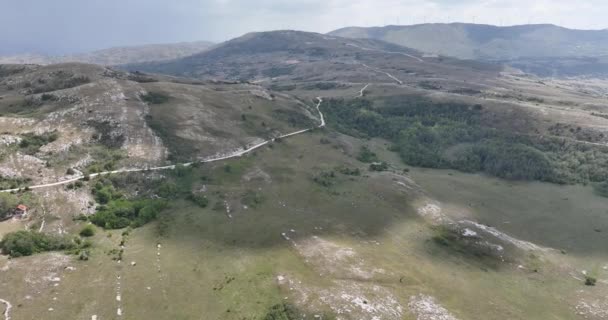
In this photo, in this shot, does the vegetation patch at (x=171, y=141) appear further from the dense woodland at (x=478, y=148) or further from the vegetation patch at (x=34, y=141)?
the dense woodland at (x=478, y=148)

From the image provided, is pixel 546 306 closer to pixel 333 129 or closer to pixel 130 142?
pixel 130 142

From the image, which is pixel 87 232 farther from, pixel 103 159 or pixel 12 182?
pixel 103 159

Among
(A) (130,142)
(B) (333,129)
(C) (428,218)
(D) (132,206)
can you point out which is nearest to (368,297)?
(C) (428,218)

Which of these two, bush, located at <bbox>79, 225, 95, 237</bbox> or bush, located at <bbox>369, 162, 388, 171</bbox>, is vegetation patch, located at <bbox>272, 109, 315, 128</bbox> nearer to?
bush, located at <bbox>369, 162, 388, 171</bbox>

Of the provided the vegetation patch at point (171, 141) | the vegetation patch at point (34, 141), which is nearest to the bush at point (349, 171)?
the vegetation patch at point (171, 141)

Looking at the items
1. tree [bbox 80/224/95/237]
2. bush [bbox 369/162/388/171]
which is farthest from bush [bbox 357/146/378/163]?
tree [bbox 80/224/95/237]
